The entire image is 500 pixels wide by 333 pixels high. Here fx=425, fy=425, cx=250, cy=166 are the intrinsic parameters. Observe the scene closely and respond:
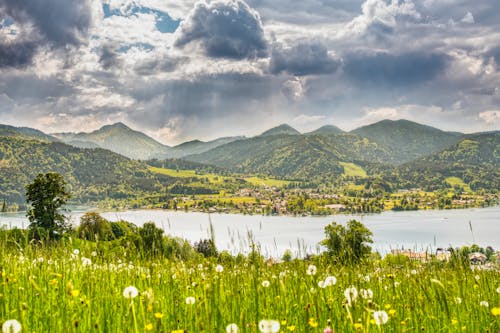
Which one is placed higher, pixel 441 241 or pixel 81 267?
pixel 81 267

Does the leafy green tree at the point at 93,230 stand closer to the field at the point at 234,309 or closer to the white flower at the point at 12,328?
the field at the point at 234,309

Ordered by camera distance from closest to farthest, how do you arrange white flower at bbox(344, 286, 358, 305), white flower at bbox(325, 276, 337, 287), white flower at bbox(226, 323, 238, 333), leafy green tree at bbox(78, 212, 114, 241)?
white flower at bbox(226, 323, 238, 333) → white flower at bbox(344, 286, 358, 305) → white flower at bbox(325, 276, 337, 287) → leafy green tree at bbox(78, 212, 114, 241)

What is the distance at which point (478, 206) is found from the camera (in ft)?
651

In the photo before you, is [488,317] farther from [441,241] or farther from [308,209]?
[308,209]

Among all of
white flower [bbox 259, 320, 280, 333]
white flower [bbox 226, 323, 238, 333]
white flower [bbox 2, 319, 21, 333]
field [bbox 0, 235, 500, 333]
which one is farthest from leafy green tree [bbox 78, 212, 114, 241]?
white flower [bbox 259, 320, 280, 333]

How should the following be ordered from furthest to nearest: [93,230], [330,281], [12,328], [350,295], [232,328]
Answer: [93,230] < [330,281] < [350,295] < [232,328] < [12,328]

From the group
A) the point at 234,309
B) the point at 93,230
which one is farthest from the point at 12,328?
the point at 93,230

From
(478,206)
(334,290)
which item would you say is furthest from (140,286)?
(478,206)

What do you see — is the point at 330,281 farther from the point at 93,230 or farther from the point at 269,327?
the point at 93,230

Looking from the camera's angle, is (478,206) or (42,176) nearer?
(42,176)

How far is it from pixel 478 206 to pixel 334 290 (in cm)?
22148

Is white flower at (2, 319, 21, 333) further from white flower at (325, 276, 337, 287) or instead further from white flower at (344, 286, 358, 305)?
white flower at (325, 276, 337, 287)

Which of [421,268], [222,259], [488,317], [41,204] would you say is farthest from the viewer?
[41,204]

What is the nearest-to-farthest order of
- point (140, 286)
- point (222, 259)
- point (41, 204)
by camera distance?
point (140, 286) < point (222, 259) < point (41, 204)
